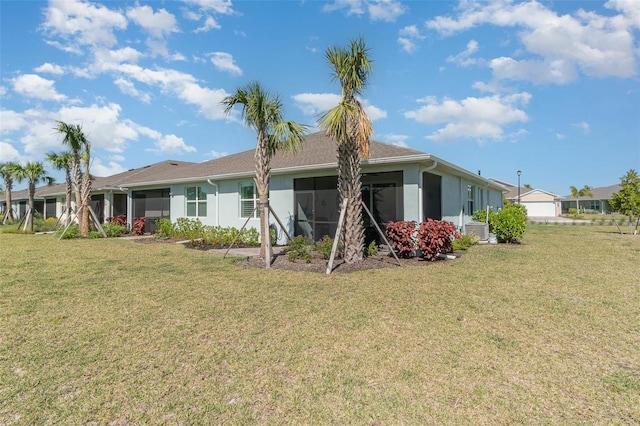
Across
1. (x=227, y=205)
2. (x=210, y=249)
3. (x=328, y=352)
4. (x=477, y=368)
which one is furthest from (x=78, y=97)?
(x=477, y=368)

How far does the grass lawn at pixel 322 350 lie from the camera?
2455 millimetres

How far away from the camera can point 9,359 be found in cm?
329

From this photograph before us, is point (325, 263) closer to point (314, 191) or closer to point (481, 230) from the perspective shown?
point (314, 191)

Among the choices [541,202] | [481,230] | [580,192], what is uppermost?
[580,192]

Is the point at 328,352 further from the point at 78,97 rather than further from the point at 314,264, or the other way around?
the point at 78,97

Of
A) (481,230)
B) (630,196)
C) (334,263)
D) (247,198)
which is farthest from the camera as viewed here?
(630,196)

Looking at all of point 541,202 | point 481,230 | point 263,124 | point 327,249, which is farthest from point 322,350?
point 541,202

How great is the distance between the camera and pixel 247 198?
1379 centimetres

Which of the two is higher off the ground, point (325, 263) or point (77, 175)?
point (77, 175)

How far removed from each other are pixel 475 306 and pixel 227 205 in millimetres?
11508

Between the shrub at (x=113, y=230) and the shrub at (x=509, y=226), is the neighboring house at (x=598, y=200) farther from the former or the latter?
the shrub at (x=113, y=230)

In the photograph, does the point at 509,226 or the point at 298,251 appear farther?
the point at 509,226

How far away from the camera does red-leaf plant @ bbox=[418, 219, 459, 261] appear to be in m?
8.67

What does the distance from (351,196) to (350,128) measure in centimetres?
168
